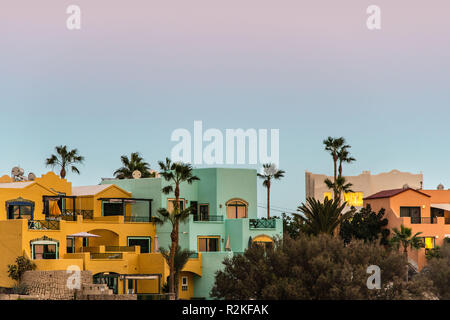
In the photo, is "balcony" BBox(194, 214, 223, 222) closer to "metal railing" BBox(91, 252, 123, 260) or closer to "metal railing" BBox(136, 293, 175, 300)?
"metal railing" BBox(91, 252, 123, 260)

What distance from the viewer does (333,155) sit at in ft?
259

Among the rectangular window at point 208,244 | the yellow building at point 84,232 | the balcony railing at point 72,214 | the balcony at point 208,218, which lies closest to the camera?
the yellow building at point 84,232

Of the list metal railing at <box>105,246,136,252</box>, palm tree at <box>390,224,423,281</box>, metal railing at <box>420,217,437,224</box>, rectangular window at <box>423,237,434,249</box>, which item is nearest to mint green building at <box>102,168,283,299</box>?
metal railing at <box>105,246,136,252</box>

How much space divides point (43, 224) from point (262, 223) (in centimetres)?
1688

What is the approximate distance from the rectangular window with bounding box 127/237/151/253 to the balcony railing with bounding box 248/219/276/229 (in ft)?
24.1

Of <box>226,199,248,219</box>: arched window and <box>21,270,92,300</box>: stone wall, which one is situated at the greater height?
<box>226,199,248,219</box>: arched window

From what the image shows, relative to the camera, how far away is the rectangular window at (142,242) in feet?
182

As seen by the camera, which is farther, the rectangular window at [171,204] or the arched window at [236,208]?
the arched window at [236,208]

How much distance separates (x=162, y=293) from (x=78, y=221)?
7.88 m

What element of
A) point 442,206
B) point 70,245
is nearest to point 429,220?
point 442,206

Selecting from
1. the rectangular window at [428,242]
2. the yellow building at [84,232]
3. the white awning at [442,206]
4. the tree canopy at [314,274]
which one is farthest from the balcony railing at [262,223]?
the white awning at [442,206]

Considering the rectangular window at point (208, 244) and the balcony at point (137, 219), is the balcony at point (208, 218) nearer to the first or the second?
the rectangular window at point (208, 244)

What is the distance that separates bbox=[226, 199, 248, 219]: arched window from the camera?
59.1 metres
